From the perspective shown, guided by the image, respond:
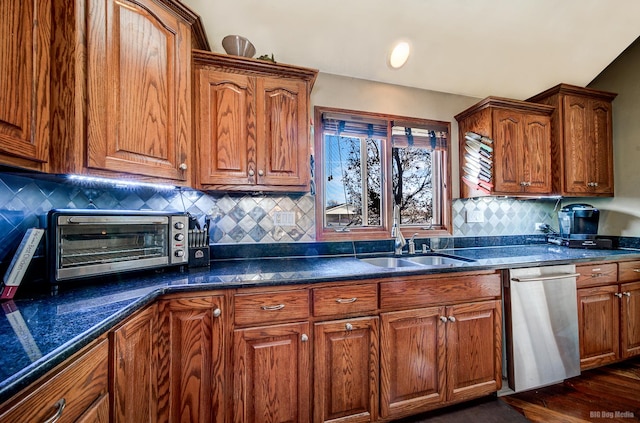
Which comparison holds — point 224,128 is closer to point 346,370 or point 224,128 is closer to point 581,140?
point 346,370

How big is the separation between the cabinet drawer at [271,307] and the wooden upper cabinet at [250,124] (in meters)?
0.67

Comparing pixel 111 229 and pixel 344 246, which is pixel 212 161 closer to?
pixel 111 229

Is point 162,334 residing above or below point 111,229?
below

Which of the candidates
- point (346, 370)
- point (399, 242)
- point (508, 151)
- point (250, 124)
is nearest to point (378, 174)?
point (399, 242)

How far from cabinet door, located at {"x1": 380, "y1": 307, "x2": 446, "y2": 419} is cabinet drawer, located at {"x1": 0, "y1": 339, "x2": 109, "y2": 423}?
4.05 ft

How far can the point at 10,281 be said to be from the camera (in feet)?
3.26

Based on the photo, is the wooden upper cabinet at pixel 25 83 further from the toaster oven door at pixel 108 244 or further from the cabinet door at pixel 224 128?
the cabinet door at pixel 224 128

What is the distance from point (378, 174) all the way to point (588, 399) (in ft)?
6.88

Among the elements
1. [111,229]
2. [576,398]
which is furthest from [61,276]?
[576,398]

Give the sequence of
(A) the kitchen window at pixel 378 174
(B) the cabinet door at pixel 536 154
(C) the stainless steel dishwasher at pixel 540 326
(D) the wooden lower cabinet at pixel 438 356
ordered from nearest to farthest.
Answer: (D) the wooden lower cabinet at pixel 438 356, (C) the stainless steel dishwasher at pixel 540 326, (A) the kitchen window at pixel 378 174, (B) the cabinet door at pixel 536 154

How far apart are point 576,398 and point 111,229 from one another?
2986 mm

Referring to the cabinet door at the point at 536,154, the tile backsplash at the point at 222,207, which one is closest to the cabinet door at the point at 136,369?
the tile backsplash at the point at 222,207

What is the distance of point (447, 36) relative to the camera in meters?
2.07

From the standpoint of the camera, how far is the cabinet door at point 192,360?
120 centimetres
